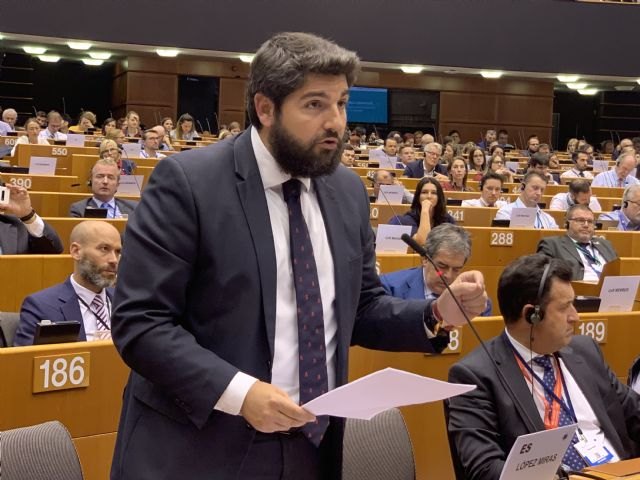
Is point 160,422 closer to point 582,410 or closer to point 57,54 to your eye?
point 582,410

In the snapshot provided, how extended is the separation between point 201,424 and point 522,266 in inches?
66.3

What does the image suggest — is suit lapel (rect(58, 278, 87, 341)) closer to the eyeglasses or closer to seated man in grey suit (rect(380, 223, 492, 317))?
seated man in grey suit (rect(380, 223, 492, 317))

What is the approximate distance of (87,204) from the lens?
7.33m

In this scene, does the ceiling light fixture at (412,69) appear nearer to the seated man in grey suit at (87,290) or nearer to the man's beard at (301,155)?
the seated man in grey suit at (87,290)

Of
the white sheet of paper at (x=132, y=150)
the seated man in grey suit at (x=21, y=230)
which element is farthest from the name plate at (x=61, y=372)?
the white sheet of paper at (x=132, y=150)

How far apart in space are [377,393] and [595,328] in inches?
118

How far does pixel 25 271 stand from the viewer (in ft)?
17.1

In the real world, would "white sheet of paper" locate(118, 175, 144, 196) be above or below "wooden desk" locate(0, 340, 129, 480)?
above

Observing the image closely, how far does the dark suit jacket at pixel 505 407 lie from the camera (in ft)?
8.93

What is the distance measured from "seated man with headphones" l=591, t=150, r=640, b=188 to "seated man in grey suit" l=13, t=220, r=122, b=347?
356 inches

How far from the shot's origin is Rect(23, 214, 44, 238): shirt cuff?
5766 millimetres

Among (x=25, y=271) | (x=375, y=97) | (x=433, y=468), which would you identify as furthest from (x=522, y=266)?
(x=375, y=97)

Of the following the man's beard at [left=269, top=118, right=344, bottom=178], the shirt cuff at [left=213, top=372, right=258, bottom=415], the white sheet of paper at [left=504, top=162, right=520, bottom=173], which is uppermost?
the man's beard at [left=269, top=118, right=344, bottom=178]

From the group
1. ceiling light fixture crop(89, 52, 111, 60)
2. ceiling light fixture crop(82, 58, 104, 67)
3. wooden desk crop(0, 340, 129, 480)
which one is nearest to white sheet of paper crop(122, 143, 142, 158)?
ceiling light fixture crop(89, 52, 111, 60)
